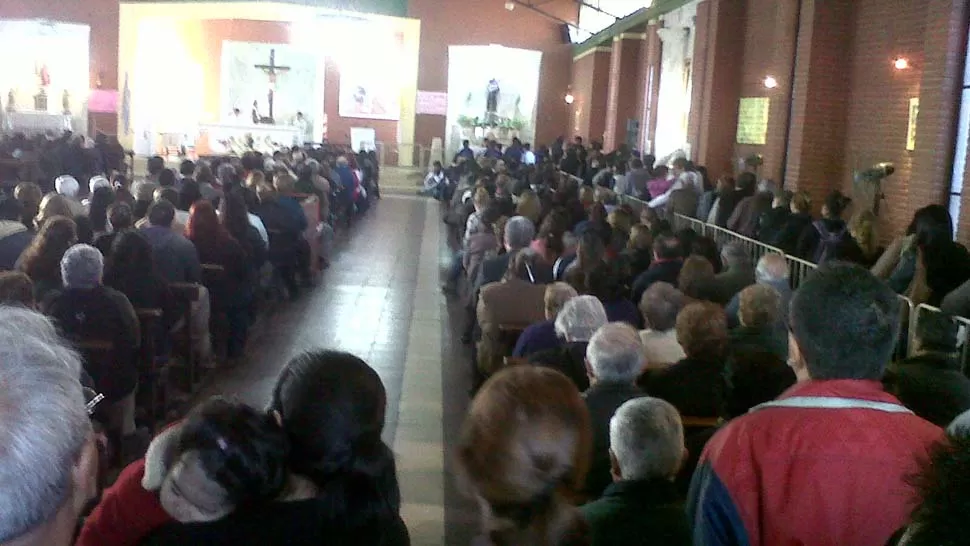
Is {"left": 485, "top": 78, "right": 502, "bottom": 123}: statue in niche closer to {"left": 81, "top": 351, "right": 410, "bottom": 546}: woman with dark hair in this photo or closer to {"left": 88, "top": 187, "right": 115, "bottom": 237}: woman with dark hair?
{"left": 88, "top": 187, "right": 115, "bottom": 237}: woman with dark hair

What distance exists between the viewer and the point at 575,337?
5.59 meters

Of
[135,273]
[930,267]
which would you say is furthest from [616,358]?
[930,267]

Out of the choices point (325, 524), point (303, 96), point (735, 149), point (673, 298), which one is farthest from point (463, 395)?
point (303, 96)

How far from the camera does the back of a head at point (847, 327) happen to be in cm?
247

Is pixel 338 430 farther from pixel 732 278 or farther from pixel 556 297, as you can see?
pixel 732 278

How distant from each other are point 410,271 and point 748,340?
9.56 m

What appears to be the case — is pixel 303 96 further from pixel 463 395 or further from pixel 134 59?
pixel 463 395

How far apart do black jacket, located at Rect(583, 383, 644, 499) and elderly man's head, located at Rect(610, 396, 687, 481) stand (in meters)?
0.88

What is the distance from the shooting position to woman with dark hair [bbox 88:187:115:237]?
9.01 meters

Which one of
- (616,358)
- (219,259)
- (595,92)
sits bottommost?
(219,259)

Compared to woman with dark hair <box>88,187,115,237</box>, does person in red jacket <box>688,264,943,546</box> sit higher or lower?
higher

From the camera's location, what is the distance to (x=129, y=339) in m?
6.12

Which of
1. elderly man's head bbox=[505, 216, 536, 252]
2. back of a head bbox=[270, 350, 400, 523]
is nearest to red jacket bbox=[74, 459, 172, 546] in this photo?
back of a head bbox=[270, 350, 400, 523]

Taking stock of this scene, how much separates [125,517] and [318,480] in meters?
0.49
